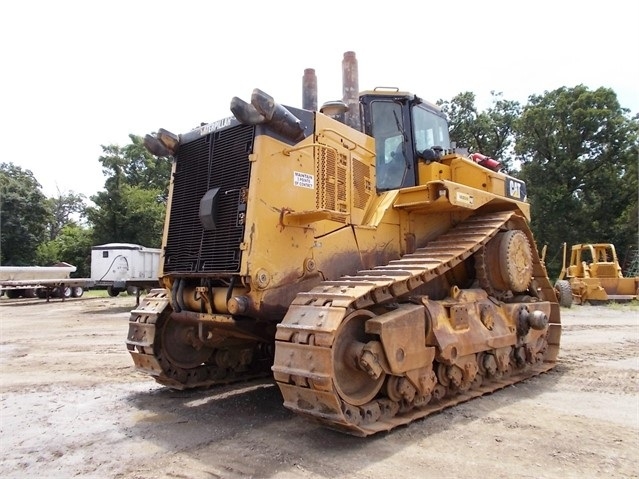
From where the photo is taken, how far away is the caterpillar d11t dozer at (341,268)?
4938 millimetres

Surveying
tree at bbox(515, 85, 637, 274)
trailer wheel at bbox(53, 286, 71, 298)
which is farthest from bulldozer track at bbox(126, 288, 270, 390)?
tree at bbox(515, 85, 637, 274)

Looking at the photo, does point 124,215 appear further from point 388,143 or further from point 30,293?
point 388,143

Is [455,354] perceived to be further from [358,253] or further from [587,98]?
[587,98]

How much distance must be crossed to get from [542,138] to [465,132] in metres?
5.53

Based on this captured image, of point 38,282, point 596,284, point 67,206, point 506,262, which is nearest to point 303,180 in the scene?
point 506,262

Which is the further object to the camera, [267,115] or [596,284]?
[596,284]

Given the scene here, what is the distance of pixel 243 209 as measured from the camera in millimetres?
5359

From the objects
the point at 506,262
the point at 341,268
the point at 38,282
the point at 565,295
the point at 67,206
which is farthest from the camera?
the point at 67,206

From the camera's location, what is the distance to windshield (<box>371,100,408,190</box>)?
23.3 feet

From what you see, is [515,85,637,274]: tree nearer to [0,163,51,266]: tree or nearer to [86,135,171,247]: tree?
[86,135,171,247]: tree

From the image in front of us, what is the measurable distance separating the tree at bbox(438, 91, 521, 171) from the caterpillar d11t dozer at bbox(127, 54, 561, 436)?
33535mm

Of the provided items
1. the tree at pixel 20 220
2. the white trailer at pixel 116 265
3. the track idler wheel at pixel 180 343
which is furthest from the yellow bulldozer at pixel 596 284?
the tree at pixel 20 220

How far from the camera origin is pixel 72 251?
4550cm

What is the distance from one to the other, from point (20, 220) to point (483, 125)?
3953 cm
